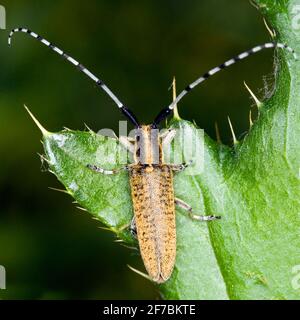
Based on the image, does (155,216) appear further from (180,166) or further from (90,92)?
(90,92)

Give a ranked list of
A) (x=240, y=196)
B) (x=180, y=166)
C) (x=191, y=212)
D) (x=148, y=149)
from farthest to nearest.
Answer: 1. (x=148, y=149)
2. (x=180, y=166)
3. (x=191, y=212)
4. (x=240, y=196)

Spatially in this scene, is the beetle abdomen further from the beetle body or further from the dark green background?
the dark green background

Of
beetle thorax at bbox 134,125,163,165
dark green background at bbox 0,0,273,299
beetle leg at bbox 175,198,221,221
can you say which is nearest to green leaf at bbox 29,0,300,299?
beetle leg at bbox 175,198,221,221

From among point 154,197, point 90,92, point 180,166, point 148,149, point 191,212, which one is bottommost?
point 191,212

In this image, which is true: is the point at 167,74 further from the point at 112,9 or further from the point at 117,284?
the point at 117,284

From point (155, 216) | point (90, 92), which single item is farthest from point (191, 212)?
point (90, 92)

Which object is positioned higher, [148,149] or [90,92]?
[90,92]
